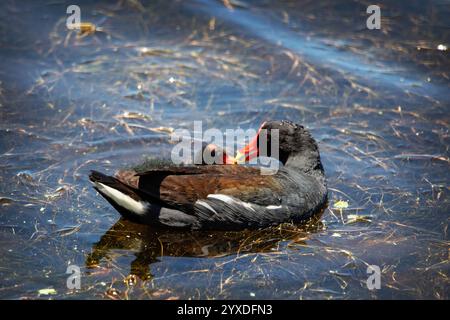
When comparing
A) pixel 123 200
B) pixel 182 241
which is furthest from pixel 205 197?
pixel 123 200

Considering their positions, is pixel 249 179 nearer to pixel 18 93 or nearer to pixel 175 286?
pixel 175 286

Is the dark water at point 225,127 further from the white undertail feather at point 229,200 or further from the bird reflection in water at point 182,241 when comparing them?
the white undertail feather at point 229,200

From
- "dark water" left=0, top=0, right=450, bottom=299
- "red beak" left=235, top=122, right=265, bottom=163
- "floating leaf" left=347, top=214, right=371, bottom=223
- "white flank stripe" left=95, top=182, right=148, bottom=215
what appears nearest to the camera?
"dark water" left=0, top=0, right=450, bottom=299

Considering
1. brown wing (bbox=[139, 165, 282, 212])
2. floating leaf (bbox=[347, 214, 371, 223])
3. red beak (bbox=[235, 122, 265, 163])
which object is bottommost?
floating leaf (bbox=[347, 214, 371, 223])

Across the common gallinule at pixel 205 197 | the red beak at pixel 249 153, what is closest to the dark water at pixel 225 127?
the common gallinule at pixel 205 197

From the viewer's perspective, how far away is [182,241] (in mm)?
5887

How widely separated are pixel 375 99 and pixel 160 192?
3.68 meters

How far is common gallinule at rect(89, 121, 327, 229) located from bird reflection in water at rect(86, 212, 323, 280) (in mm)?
79

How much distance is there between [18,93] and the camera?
8375 mm

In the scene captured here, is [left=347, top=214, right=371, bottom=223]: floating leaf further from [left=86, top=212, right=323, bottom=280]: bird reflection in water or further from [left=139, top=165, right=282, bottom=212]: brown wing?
[left=139, top=165, right=282, bottom=212]: brown wing

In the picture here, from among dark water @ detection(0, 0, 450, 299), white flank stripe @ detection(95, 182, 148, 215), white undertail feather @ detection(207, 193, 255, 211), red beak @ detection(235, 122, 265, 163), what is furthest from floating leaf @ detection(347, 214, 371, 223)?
white flank stripe @ detection(95, 182, 148, 215)

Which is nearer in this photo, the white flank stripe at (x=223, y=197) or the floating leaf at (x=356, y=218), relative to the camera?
the white flank stripe at (x=223, y=197)

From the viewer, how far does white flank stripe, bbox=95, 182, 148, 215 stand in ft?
19.1

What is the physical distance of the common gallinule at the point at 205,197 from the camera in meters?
5.85
